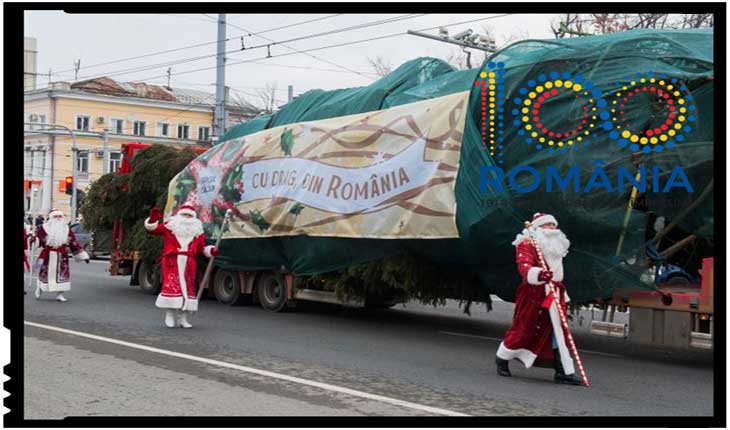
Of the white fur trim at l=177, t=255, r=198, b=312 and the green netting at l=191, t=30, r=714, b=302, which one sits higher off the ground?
the green netting at l=191, t=30, r=714, b=302

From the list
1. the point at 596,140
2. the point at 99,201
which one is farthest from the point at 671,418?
the point at 99,201

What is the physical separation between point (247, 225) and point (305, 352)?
456 cm

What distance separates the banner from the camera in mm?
11578

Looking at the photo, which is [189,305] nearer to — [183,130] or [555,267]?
[555,267]

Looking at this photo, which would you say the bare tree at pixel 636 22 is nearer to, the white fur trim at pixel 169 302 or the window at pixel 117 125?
the white fur trim at pixel 169 302

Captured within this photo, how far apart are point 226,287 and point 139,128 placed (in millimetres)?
44716

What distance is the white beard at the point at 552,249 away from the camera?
9.20 m

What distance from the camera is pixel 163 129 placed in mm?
60844

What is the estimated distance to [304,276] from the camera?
1434 cm

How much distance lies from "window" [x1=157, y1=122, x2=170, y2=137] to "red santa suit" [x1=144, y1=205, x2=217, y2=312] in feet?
158

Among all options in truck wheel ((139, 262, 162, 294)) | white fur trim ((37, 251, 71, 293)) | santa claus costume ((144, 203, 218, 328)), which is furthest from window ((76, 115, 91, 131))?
santa claus costume ((144, 203, 218, 328))

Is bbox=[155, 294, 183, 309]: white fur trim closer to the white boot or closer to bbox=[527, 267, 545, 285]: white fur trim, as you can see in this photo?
the white boot

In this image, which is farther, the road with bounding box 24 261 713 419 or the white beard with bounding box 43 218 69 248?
the white beard with bounding box 43 218 69 248

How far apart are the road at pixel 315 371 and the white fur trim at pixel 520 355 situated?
20 cm
